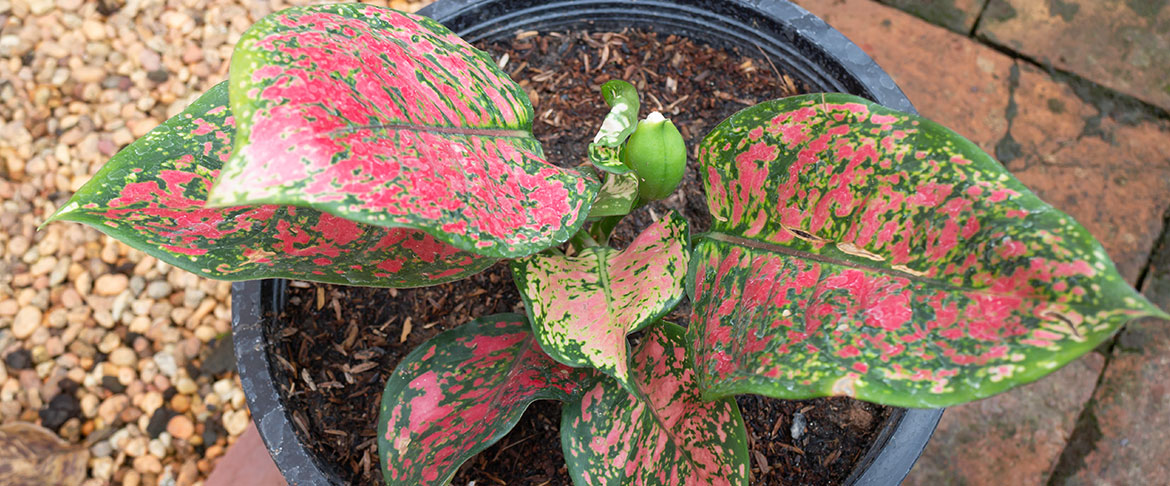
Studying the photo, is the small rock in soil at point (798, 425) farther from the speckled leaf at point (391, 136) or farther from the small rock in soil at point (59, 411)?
the small rock in soil at point (59, 411)

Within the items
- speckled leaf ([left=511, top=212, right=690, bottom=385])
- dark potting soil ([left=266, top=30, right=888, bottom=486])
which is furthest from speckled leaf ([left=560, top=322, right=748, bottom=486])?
dark potting soil ([left=266, top=30, right=888, bottom=486])

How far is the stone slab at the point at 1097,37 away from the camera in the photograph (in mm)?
1645

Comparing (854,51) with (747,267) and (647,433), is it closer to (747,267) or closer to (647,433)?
(747,267)

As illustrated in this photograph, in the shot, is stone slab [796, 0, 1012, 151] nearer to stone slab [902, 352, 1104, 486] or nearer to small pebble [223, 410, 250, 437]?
stone slab [902, 352, 1104, 486]

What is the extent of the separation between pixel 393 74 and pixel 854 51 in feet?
2.38

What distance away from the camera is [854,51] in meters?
1.08

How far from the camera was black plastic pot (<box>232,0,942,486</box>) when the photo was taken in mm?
907

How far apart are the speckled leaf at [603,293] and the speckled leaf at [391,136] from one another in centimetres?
10

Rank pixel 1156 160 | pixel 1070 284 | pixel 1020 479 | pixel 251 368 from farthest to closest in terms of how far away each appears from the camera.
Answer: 1. pixel 1156 160
2. pixel 1020 479
3. pixel 251 368
4. pixel 1070 284

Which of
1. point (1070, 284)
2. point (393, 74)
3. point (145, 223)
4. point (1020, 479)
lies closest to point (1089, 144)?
point (1020, 479)

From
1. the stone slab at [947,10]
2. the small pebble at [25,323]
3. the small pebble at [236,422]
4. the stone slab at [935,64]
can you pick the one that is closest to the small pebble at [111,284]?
the small pebble at [25,323]

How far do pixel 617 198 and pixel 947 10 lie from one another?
4.32 feet

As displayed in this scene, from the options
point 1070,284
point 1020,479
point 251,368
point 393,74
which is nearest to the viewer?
point 1070,284

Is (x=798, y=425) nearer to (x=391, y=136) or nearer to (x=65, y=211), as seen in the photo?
(x=391, y=136)
